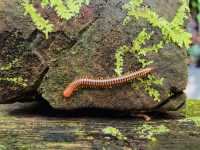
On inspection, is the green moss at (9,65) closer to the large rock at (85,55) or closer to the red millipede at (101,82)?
the large rock at (85,55)

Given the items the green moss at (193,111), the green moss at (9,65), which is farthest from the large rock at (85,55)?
the green moss at (193,111)

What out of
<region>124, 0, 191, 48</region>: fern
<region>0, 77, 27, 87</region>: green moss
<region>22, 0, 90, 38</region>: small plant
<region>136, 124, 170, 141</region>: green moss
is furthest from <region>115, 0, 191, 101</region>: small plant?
<region>0, 77, 27, 87</region>: green moss

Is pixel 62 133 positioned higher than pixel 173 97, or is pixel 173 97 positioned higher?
pixel 173 97

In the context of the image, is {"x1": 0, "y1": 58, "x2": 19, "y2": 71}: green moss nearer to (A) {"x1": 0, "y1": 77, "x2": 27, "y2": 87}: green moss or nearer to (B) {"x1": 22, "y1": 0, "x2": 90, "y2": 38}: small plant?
(A) {"x1": 0, "y1": 77, "x2": 27, "y2": 87}: green moss

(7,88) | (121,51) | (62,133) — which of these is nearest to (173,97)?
(121,51)

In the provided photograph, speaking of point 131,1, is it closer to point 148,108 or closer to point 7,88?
point 148,108

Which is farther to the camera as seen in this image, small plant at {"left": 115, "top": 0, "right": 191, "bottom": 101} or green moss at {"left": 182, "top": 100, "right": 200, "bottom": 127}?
green moss at {"left": 182, "top": 100, "right": 200, "bottom": 127}
